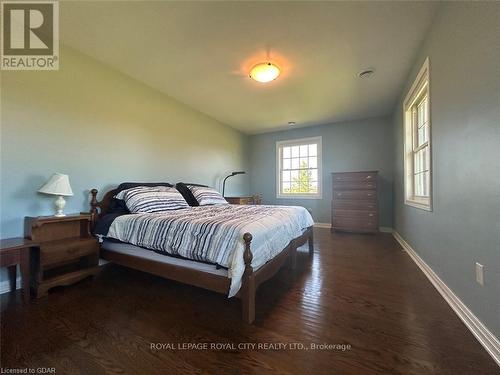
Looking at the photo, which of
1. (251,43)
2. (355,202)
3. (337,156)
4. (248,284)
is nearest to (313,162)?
(337,156)

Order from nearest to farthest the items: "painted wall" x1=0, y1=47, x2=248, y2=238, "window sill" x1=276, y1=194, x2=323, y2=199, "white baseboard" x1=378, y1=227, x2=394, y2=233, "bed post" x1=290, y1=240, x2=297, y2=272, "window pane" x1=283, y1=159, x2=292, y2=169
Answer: "painted wall" x1=0, y1=47, x2=248, y2=238, "bed post" x1=290, y1=240, x2=297, y2=272, "white baseboard" x1=378, y1=227, x2=394, y2=233, "window sill" x1=276, y1=194, x2=323, y2=199, "window pane" x1=283, y1=159, x2=292, y2=169

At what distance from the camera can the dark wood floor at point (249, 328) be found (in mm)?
1121

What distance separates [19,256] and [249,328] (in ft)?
6.31

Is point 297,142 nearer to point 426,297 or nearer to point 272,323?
point 426,297

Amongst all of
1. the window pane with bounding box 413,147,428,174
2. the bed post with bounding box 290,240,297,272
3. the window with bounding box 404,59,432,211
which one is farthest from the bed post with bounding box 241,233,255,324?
the window pane with bounding box 413,147,428,174

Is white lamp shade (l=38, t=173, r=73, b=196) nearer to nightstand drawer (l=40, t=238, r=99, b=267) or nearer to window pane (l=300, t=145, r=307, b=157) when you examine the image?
nightstand drawer (l=40, t=238, r=99, b=267)

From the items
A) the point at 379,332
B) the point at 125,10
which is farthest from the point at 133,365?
the point at 125,10

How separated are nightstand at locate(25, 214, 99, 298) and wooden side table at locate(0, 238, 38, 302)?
0.22 feet

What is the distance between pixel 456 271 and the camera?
163 centimetres

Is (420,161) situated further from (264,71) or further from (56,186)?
(56,186)

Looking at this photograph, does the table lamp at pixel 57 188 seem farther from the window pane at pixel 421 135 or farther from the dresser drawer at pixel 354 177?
the dresser drawer at pixel 354 177

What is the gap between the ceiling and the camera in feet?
6.15

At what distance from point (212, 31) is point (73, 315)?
2730 millimetres

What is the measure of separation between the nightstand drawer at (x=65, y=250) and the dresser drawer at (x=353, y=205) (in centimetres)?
416
